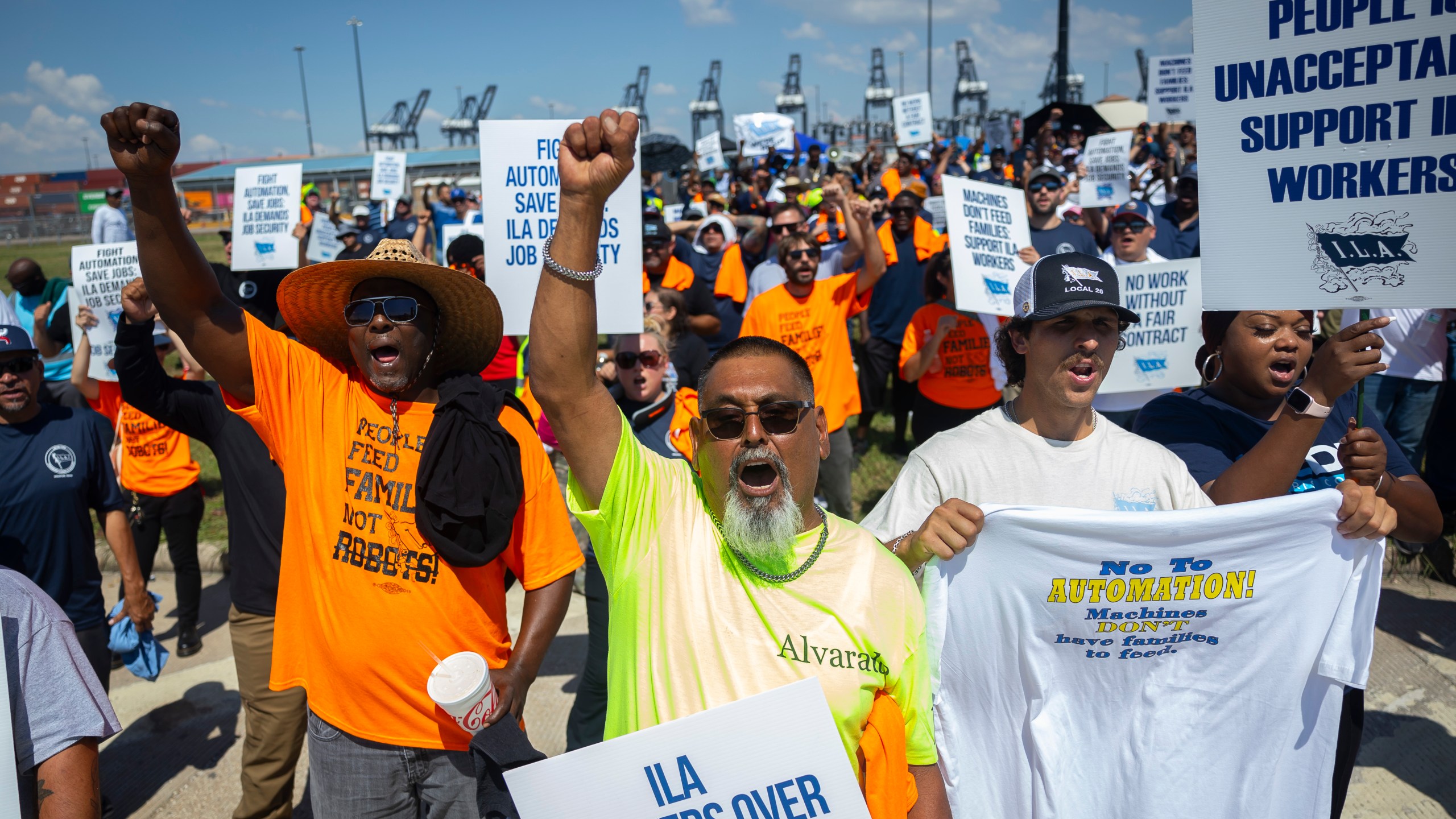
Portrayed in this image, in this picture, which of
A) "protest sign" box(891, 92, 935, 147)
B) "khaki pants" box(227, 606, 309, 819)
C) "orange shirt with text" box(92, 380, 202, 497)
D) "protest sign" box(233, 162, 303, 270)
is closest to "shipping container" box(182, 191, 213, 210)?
"protest sign" box(891, 92, 935, 147)

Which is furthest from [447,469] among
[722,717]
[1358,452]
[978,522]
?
[1358,452]

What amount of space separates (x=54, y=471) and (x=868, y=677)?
11.0 ft

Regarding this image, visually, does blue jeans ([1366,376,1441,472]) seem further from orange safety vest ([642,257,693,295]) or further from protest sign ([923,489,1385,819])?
orange safety vest ([642,257,693,295])

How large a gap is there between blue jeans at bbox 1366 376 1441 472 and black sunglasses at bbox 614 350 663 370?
4428mm

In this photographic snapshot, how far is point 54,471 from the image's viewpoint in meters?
3.47

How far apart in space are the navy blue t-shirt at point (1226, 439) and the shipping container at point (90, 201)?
56859 millimetres

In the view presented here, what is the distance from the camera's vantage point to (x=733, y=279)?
793 centimetres

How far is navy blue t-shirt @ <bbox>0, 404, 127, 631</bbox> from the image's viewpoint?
336 cm

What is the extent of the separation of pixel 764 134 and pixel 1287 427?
62.8 feet

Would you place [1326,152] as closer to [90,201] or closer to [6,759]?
[6,759]

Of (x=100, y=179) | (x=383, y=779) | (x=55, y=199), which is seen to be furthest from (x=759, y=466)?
(x=100, y=179)

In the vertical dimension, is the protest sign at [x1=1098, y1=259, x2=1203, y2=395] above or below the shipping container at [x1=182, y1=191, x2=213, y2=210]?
below

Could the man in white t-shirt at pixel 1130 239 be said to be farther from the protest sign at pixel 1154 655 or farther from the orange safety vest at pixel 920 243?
the protest sign at pixel 1154 655

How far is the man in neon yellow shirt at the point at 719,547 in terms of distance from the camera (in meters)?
1.73
